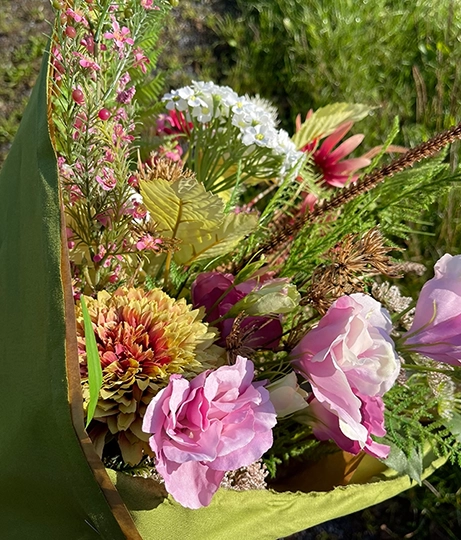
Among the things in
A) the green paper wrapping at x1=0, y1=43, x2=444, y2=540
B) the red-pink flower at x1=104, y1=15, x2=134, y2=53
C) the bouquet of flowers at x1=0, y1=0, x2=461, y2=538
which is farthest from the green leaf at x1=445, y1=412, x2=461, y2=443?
the red-pink flower at x1=104, y1=15, x2=134, y2=53

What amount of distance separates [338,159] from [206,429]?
523 mm

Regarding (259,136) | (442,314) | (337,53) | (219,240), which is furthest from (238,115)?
(337,53)

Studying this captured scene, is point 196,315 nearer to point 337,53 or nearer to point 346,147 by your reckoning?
point 346,147

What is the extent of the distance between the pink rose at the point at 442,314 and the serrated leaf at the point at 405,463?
14cm

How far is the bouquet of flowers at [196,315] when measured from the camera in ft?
1.57

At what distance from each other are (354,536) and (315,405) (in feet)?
2.84

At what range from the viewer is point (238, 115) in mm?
712

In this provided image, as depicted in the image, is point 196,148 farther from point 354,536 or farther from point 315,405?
point 354,536

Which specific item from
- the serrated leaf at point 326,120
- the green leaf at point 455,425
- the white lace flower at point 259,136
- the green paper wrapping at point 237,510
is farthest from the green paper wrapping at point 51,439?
the serrated leaf at point 326,120

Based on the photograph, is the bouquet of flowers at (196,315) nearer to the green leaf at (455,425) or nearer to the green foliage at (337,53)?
the green leaf at (455,425)

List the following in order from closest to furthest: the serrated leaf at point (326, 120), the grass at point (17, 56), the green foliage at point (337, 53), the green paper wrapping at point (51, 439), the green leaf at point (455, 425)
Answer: the green paper wrapping at point (51, 439), the green leaf at point (455, 425), the serrated leaf at point (326, 120), the grass at point (17, 56), the green foliage at point (337, 53)

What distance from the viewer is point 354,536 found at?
1.31 m

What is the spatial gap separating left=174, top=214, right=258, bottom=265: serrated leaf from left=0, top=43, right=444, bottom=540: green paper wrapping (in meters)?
0.17

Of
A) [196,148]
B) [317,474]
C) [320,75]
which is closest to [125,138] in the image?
[196,148]
